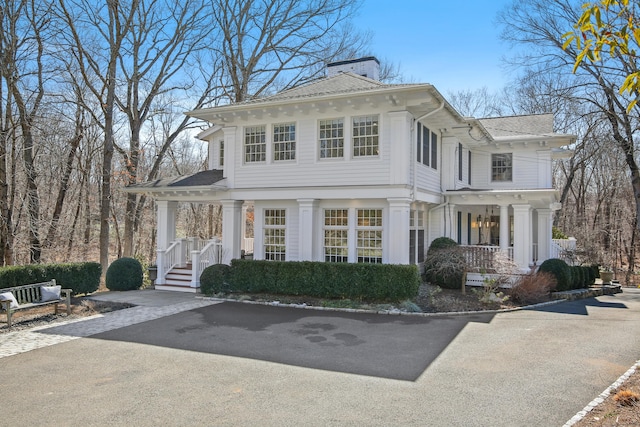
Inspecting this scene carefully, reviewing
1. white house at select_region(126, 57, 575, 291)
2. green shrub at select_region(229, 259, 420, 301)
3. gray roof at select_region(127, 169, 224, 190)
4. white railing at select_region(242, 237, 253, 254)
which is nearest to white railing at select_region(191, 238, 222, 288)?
white house at select_region(126, 57, 575, 291)

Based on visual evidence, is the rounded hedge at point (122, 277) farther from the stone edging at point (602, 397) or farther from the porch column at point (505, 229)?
the stone edging at point (602, 397)

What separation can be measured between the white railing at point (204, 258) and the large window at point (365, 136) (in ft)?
18.8

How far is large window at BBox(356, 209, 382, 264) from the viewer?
1343 centimetres

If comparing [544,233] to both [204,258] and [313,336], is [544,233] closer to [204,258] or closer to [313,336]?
[313,336]

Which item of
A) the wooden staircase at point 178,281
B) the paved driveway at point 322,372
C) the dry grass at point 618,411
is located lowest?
the paved driveway at point 322,372

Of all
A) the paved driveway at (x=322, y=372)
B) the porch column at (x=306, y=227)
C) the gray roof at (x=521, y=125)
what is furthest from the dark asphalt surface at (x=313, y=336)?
the gray roof at (x=521, y=125)

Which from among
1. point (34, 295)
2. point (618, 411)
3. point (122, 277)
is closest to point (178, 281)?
point (122, 277)

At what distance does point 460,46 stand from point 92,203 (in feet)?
74.6

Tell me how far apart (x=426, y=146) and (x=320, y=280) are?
557 centimetres

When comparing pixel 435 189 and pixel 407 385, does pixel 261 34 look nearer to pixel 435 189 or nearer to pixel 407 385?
pixel 435 189

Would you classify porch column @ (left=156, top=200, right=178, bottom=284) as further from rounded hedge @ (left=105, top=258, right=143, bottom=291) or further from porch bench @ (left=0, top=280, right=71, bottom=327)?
porch bench @ (left=0, top=280, right=71, bottom=327)

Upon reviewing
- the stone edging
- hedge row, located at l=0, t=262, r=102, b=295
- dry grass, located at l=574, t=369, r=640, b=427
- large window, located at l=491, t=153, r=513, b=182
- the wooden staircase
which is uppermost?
large window, located at l=491, t=153, r=513, b=182

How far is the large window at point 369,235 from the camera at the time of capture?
1343 cm

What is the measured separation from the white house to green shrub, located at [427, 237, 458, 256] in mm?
401
